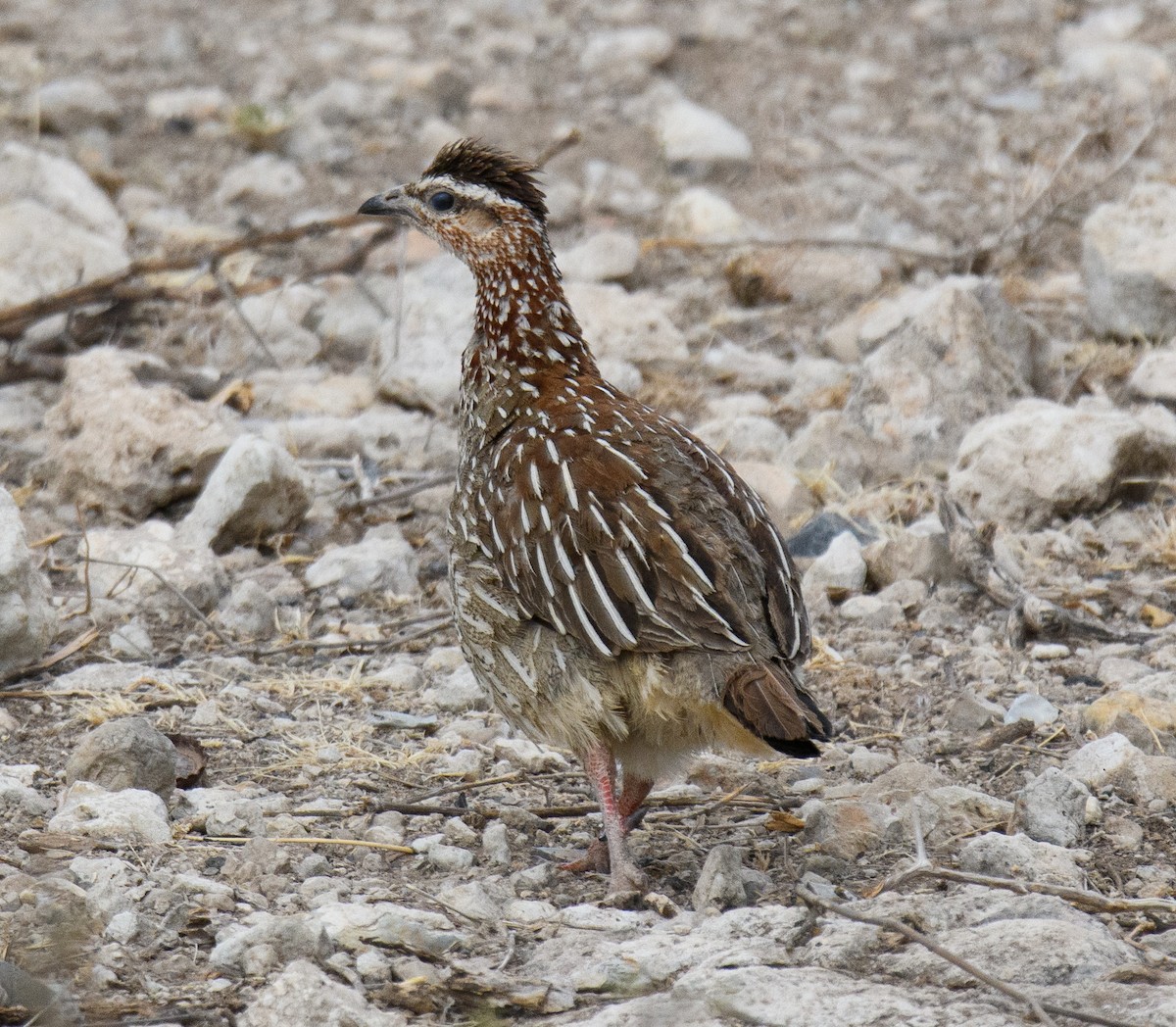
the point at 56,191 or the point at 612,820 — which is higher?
the point at 56,191

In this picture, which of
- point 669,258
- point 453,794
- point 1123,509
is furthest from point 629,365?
point 453,794

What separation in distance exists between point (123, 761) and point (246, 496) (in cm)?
214

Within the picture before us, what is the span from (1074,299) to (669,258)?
2197 millimetres

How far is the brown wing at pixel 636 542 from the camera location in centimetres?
440

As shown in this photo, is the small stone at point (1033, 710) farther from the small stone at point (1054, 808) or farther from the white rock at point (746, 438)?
the white rock at point (746, 438)

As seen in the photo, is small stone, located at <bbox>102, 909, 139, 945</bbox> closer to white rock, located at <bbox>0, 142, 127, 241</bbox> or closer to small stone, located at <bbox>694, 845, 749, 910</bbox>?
small stone, located at <bbox>694, 845, 749, 910</bbox>

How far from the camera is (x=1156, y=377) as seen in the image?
25.3 feet

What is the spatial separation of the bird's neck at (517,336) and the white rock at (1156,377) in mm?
3248

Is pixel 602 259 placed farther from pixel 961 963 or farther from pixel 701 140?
pixel 961 963

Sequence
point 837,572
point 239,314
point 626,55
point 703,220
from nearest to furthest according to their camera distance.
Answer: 1. point 837,572
2. point 239,314
3. point 703,220
4. point 626,55

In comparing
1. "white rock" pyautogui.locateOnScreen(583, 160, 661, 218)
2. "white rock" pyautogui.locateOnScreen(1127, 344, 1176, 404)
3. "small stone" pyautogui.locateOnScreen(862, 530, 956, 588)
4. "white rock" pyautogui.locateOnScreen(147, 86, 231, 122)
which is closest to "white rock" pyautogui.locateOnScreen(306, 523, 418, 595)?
"small stone" pyautogui.locateOnScreen(862, 530, 956, 588)

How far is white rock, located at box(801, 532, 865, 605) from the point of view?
21.2ft

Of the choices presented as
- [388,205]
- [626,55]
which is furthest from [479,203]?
[626,55]

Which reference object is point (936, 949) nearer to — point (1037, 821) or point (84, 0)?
point (1037, 821)
